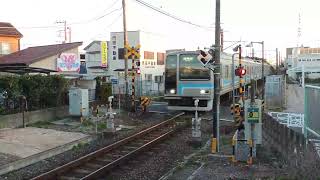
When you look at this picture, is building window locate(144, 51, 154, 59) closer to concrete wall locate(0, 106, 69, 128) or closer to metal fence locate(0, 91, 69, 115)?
concrete wall locate(0, 106, 69, 128)

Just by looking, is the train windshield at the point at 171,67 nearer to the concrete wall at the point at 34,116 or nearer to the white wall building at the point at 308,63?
the concrete wall at the point at 34,116

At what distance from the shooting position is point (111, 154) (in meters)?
12.7

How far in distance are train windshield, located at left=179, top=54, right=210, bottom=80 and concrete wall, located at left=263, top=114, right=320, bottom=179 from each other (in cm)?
640

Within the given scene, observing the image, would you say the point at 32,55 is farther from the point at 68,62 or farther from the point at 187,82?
the point at 187,82

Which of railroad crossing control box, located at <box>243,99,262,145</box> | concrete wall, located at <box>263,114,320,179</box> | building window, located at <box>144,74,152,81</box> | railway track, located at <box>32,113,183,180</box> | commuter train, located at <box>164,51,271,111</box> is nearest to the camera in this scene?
concrete wall, located at <box>263,114,320,179</box>

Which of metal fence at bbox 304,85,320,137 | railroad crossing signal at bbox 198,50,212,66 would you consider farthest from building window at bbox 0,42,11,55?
metal fence at bbox 304,85,320,137

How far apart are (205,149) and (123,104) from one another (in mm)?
11468

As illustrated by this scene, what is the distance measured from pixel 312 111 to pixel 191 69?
10546 mm

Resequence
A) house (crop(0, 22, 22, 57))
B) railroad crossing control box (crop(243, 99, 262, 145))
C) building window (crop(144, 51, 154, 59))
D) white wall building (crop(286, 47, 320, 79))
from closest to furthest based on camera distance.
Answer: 1. railroad crossing control box (crop(243, 99, 262, 145))
2. white wall building (crop(286, 47, 320, 79))
3. house (crop(0, 22, 22, 57))
4. building window (crop(144, 51, 154, 59))

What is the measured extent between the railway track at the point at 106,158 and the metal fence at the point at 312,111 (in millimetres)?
4878

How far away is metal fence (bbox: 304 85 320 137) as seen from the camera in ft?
33.3

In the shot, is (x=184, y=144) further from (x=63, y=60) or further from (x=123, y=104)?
(x=63, y=60)

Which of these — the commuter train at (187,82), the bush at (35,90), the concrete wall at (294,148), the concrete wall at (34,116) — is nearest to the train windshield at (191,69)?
the commuter train at (187,82)

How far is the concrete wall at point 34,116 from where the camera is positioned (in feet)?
51.7
